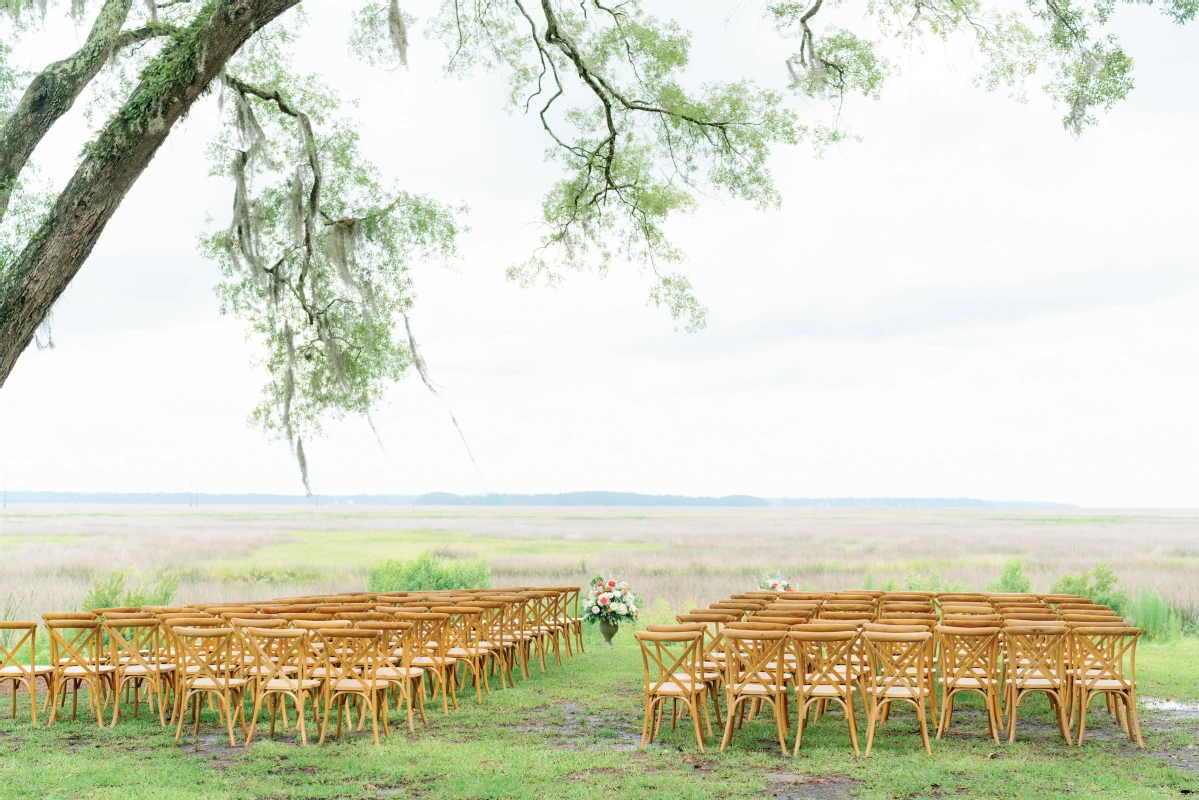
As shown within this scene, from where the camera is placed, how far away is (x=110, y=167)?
6.05 m

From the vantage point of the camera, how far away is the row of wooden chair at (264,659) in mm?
7012

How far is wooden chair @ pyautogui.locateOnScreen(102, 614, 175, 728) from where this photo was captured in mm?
7582

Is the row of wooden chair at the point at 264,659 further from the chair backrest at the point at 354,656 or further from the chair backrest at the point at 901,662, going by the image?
the chair backrest at the point at 901,662

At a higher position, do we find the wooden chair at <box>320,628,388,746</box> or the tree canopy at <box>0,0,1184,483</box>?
the tree canopy at <box>0,0,1184,483</box>

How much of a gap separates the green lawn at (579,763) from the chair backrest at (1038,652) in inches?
18.0

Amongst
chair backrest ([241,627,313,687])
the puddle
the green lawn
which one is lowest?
the puddle

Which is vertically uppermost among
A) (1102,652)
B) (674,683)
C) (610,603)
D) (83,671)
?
(1102,652)

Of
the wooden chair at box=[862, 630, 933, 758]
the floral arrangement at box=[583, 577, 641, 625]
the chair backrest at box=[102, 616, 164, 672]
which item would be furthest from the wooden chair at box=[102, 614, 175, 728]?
the floral arrangement at box=[583, 577, 641, 625]

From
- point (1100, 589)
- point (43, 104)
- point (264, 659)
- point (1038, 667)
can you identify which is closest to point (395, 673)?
point (264, 659)

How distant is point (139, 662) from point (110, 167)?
4.03 meters

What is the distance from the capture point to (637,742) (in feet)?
23.4

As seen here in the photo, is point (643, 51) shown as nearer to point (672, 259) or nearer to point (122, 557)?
point (672, 259)

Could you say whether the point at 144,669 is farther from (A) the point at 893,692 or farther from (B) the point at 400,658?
(A) the point at 893,692

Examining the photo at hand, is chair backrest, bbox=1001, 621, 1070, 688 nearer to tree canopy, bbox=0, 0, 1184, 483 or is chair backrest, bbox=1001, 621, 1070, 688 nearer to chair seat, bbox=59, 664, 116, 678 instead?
tree canopy, bbox=0, 0, 1184, 483
